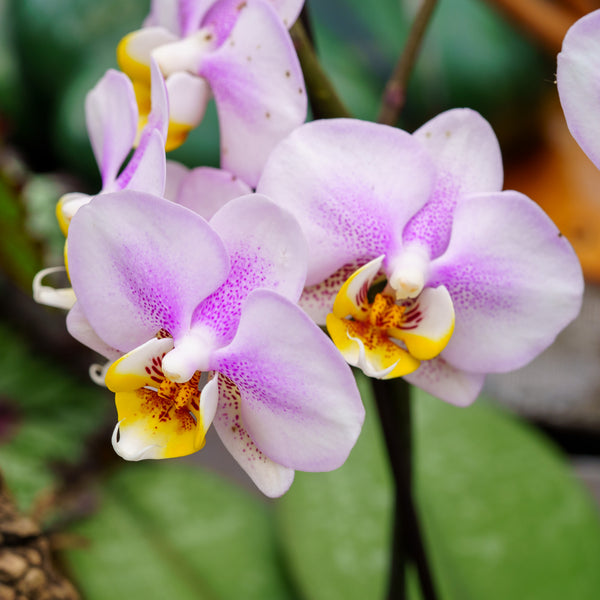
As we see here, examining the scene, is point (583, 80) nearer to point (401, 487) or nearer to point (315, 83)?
point (315, 83)

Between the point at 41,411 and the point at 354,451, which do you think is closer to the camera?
the point at 354,451

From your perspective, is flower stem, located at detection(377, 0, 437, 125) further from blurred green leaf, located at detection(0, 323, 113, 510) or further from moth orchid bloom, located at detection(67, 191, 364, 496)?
blurred green leaf, located at detection(0, 323, 113, 510)

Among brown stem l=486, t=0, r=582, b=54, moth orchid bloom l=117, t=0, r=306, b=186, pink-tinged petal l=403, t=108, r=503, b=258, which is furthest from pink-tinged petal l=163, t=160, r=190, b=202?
brown stem l=486, t=0, r=582, b=54

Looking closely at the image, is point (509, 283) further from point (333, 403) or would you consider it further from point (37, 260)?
point (37, 260)

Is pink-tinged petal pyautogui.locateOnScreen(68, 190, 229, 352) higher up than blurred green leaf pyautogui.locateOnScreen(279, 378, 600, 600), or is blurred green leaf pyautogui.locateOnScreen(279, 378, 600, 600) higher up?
pink-tinged petal pyautogui.locateOnScreen(68, 190, 229, 352)

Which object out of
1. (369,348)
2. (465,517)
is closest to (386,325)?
(369,348)

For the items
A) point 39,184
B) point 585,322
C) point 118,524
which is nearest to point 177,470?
point 118,524
